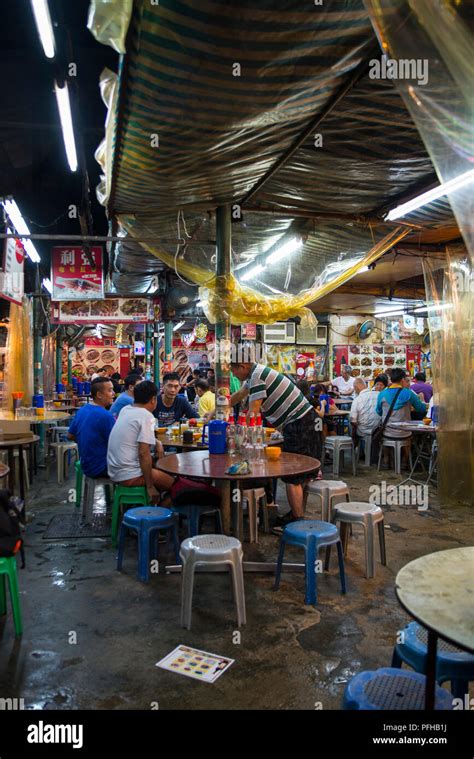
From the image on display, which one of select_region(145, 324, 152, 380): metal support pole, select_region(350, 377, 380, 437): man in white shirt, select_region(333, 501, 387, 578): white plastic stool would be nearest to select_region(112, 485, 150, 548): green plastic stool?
select_region(333, 501, 387, 578): white plastic stool

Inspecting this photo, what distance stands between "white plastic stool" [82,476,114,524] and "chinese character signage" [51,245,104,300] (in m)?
4.39

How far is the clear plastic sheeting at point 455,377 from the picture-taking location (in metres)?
6.85

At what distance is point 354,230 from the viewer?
259 inches

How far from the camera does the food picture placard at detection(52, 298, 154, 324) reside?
Answer: 11.8 m

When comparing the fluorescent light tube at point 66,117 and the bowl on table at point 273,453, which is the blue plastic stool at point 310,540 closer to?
the bowl on table at point 273,453

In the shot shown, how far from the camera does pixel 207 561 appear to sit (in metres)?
3.53

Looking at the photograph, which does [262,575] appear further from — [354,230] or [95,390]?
[354,230]

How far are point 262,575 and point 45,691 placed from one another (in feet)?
7.09

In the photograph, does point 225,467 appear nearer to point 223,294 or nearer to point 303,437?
point 303,437

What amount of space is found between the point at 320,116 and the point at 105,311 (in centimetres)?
893

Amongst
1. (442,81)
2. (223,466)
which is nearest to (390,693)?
(442,81)

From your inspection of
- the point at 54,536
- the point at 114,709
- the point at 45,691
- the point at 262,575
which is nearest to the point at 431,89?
the point at 114,709

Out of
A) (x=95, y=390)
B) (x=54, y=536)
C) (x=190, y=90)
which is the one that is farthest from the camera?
(x=95, y=390)

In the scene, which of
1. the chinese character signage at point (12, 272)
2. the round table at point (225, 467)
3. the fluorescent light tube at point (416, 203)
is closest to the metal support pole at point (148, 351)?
the chinese character signage at point (12, 272)
